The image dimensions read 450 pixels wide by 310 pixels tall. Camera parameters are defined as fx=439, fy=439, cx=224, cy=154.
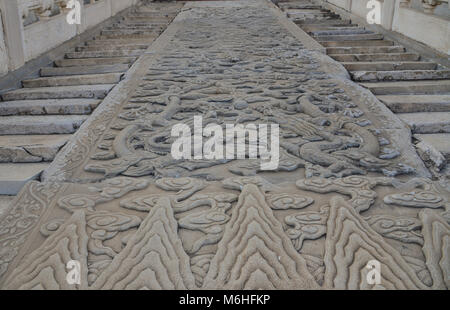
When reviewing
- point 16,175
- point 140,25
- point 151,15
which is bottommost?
point 16,175

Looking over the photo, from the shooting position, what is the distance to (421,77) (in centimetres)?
455

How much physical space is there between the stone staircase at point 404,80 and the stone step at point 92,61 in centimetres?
255

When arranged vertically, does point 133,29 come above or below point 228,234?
above

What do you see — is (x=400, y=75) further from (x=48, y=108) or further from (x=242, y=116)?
(x=48, y=108)

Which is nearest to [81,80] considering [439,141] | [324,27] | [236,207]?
[236,207]

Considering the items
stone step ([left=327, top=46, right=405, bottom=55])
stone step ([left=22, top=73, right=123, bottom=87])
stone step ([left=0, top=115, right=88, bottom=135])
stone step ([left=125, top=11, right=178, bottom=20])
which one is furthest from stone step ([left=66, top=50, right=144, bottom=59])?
stone step ([left=125, top=11, right=178, bottom=20])

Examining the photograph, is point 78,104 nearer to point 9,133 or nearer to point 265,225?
point 9,133

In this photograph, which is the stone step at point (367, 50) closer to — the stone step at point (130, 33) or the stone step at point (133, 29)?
the stone step at point (130, 33)

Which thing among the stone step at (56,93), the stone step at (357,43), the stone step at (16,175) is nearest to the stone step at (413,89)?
the stone step at (357,43)

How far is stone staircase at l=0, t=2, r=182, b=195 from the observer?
9.78 ft

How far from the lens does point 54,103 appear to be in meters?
4.00

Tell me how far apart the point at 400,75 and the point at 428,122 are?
1.44 m

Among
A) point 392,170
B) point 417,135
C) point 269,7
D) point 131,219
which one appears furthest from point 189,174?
point 269,7

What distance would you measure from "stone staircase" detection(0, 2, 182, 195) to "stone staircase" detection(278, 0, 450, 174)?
2.54 metres
